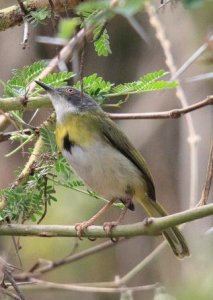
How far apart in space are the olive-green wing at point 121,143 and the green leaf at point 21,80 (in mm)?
658

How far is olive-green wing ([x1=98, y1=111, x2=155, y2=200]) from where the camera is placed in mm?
3258

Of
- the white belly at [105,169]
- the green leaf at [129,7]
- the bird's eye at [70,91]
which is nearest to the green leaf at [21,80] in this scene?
the white belly at [105,169]

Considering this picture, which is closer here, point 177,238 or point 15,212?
point 15,212

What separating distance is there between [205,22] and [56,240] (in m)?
2.04

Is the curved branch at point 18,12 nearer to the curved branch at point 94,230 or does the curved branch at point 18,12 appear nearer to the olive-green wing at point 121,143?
the olive-green wing at point 121,143

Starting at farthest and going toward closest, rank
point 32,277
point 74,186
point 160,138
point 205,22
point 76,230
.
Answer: point 160,138
point 205,22
point 32,277
point 74,186
point 76,230

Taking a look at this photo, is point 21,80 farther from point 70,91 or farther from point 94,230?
point 70,91

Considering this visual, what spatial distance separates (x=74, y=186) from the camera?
9.55 ft

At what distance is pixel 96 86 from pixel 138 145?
10.5ft

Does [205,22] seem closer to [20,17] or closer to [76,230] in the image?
[20,17]

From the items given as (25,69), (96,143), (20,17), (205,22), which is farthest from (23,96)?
(205,22)

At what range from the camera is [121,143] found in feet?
10.7

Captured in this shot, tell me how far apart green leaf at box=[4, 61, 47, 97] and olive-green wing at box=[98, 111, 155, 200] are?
658mm

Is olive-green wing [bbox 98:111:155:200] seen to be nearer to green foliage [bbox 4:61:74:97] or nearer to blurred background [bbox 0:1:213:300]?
green foliage [bbox 4:61:74:97]
